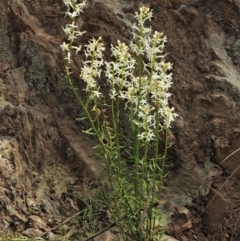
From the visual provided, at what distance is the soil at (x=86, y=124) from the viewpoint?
110 inches

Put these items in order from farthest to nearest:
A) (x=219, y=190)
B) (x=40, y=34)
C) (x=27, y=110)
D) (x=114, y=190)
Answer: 1. (x=40, y=34)
2. (x=27, y=110)
3. (x=219, y=190)
4. (x=114, y=190)

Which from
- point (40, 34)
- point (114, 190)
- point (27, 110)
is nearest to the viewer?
point (114, 190)

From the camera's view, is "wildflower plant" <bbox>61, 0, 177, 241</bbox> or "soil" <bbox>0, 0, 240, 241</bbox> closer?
"wildflower plant" <bbox>61, 0, 177, 241</bbox>

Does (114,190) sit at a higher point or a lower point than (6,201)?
higher

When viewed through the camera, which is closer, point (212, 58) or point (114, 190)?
point (114, 190)

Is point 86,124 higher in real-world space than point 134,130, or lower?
lower

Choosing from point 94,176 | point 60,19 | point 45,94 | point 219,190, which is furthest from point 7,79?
point 219,190

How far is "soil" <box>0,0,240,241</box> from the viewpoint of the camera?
280 cm

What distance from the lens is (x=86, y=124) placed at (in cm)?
306

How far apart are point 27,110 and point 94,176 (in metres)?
0.47

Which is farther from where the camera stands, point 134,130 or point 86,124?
point 86,124

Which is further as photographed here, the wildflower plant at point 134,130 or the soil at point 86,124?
the soil at point 86,124

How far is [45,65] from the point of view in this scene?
313cm

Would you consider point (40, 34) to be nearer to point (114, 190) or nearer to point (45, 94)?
point (45, 94)
